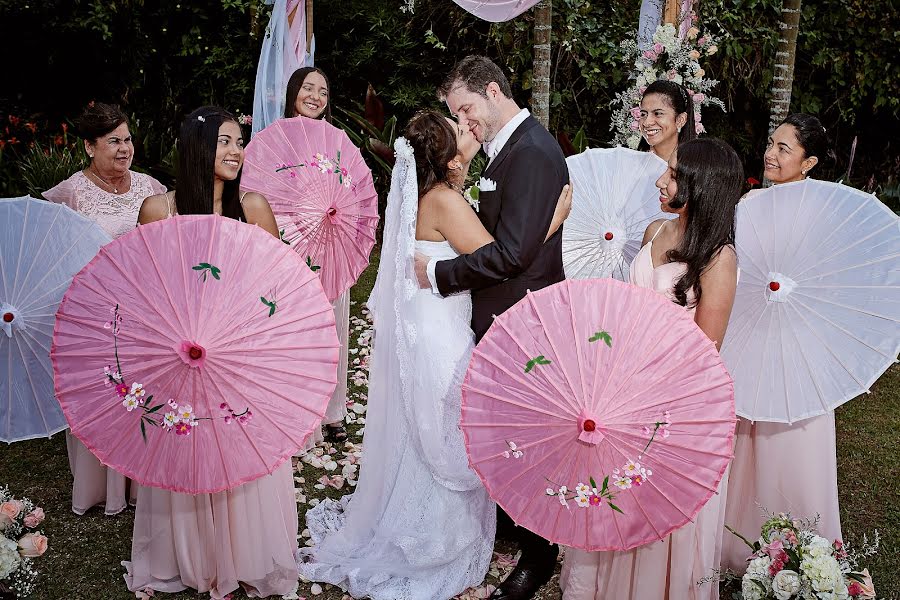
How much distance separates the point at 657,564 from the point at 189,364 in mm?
1847

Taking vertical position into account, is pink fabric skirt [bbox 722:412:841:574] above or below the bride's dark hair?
below

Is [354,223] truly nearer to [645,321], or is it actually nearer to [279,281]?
[279,281]

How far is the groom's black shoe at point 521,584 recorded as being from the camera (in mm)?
3477

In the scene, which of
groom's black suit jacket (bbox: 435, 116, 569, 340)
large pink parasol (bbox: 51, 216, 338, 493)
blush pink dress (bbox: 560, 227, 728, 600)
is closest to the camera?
large pink parasol (bbox: 51, 216, 338, 493)

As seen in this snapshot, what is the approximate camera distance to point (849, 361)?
2984 millimetres

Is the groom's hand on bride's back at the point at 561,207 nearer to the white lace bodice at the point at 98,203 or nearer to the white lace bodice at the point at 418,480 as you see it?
the white lace bodice at the point at 418,480

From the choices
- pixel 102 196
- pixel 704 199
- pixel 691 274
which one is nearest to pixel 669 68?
pixel 704 199

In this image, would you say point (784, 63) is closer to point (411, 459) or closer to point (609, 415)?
point (411, 459)

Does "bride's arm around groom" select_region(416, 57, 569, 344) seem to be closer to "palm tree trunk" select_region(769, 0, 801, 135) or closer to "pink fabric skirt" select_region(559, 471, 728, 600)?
"pink fabric skirt" select_region(559, 471, 728, 600)

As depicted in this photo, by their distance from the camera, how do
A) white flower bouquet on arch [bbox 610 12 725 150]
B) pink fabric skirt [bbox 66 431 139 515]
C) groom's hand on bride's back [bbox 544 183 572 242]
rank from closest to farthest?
1. groom's hand on bride's back [bbox 544 183 572 242]
2. pink fabric skirt [bbox 66 431 139 515]
3. white flower bouquet on arch [bbox 610 12 725 150]

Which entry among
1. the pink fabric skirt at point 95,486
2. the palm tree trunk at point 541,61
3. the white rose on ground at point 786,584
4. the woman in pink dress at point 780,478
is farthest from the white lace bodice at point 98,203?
the palm tree trunk at point 541,61

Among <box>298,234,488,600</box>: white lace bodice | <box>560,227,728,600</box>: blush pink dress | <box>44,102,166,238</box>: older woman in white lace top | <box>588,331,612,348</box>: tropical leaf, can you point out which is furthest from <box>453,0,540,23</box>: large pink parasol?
<box>588,331,612,348</box>: tropical leaf

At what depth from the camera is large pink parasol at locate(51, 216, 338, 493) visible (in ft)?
9.14

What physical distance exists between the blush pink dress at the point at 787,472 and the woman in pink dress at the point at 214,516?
77.6 inches
